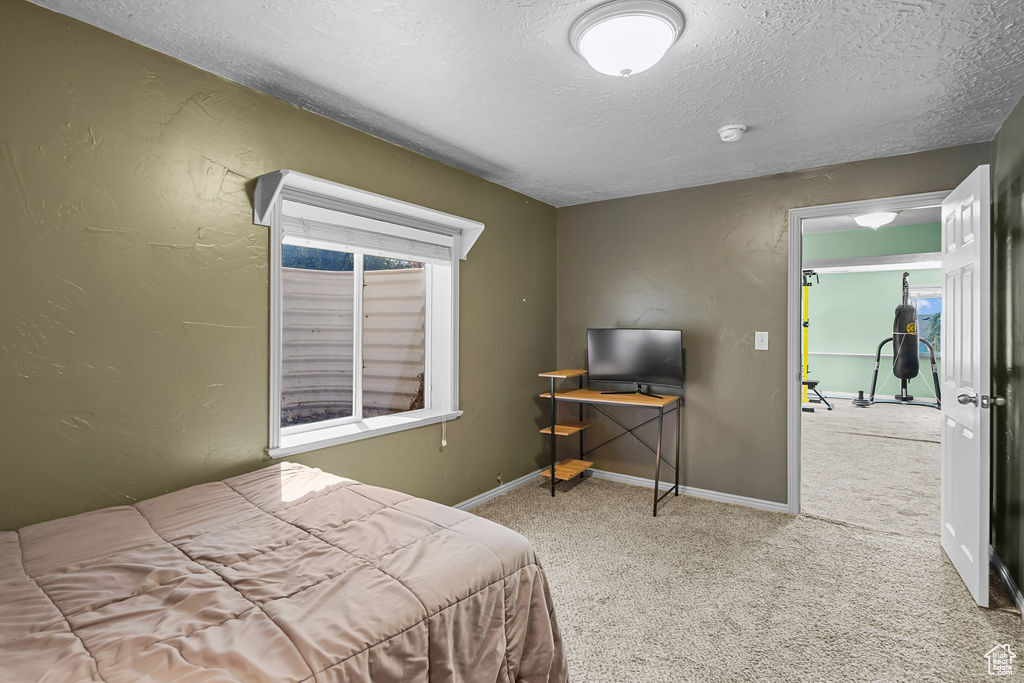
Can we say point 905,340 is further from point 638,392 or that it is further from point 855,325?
point 638,392

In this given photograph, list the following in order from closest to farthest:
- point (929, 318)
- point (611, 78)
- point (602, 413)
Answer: point (611, 78)
point (602, 413)
point (929, 318)

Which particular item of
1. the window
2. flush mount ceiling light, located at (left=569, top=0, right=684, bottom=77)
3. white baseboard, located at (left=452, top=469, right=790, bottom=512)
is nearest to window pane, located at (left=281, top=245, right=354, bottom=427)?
white baseboard, located at (left=452, top=469, right=790, bottom=512)

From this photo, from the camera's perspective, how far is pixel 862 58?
2043mm

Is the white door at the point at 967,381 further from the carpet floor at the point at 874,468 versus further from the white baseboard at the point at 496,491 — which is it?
the white baseboard at the point at 496,491

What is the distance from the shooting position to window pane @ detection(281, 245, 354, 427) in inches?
125

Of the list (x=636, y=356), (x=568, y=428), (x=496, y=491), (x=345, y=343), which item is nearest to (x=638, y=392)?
(x=636, y=356)

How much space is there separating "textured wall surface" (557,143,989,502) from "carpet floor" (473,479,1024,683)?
538 mm

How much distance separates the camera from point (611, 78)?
7.24 feet

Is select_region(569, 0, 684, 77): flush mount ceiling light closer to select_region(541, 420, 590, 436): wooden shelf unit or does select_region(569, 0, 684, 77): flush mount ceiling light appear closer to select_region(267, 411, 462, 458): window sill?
select_region(267, 411, 462, 458): window sill

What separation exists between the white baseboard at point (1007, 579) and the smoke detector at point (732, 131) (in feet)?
8.47

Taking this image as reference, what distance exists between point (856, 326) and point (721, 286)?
656 cm

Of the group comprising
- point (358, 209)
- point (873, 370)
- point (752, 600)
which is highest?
point (358, 209)

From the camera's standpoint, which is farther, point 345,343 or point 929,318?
point 929,318

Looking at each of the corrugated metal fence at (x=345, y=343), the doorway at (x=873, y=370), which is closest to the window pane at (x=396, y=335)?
the corrugated metal fence at (x=345, y=343)
